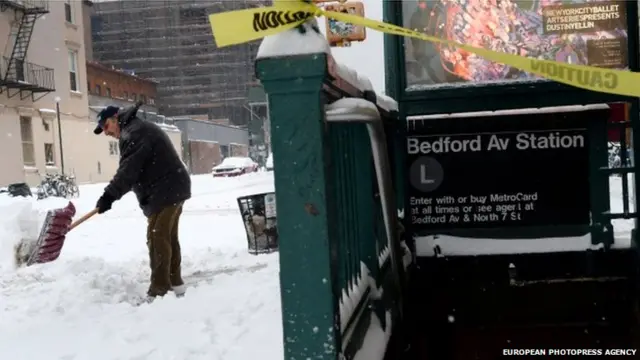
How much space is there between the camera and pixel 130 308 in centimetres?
571

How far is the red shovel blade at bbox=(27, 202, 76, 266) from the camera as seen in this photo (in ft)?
23.2

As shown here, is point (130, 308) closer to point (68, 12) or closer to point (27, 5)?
point (27, 5)

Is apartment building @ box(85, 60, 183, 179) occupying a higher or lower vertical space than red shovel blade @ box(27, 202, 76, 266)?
higher

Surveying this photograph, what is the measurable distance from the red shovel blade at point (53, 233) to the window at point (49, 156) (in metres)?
26.1

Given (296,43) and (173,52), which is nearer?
(296,43)

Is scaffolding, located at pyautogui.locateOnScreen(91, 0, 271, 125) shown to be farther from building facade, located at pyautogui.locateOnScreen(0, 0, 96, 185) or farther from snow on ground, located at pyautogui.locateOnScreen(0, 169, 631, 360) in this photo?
snow on ground, located at pyautogui.locateOnScreen(0, 169, 631, 360)

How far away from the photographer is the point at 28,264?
25.3 feet

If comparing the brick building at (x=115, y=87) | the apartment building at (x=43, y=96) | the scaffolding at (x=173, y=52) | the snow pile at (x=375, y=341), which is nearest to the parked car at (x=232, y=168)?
the apartment building at (x=43, y=96)

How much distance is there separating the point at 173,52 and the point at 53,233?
93.8 meters

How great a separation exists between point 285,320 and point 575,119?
2.40 metres

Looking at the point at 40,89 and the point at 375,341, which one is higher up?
the point at 40,89

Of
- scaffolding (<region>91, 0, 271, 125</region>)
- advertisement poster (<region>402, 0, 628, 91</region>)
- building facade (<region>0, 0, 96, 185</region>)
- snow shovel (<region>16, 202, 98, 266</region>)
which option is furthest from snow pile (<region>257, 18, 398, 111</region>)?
scaffolding (<region>91, 0, 271, 125</region>)

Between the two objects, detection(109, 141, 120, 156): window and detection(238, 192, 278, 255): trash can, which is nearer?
detection(238, 192, 278, 255): trash can

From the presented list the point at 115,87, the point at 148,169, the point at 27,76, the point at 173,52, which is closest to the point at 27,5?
the point at 27,76
